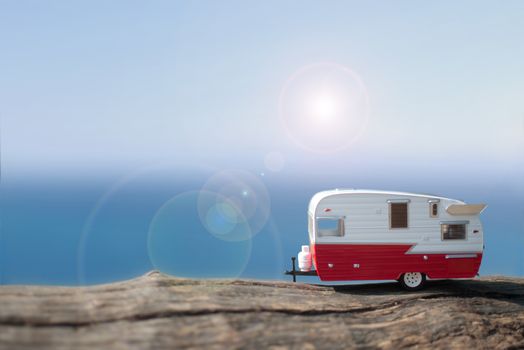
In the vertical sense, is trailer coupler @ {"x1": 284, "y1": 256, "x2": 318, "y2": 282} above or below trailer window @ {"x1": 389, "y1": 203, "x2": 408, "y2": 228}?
below

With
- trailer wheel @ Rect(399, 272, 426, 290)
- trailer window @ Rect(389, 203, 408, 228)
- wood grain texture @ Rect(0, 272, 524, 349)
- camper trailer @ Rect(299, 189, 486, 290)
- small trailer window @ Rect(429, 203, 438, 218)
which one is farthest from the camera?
trailer wheel @ Rect(399, 272, 426, 290)

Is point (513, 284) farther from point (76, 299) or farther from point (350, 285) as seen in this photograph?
point (76, 299)

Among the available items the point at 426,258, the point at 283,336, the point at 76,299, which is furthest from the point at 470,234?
the point at 76,299

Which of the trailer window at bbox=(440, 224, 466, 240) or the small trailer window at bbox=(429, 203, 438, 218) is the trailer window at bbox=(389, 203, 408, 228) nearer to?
the small trailer window at bbox=(429, 203, 438, 218)

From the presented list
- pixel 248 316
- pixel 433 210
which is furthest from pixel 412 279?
pixel 248 316

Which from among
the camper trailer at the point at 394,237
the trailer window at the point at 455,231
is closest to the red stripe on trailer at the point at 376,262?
the camper trailer at the point at 394,237

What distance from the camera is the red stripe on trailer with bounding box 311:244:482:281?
1600 cm

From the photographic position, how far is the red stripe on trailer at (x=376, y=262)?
52.5 ft

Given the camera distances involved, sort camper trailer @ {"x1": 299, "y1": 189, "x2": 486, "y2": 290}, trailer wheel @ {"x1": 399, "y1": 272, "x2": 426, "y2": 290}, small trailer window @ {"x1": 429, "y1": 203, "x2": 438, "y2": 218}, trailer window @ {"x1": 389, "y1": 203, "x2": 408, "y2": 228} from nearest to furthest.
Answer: camper trailer @ {"x1": 299, "y1": 189, "x2": 486, "y2": 290}, trailer window @ {"x1": 389, "y1": 203, "x2": 408, "y2": 228}, small trailer window @ {"x1": 429, "y1": 203, "x2": 438, "y2": 218}, trailer wheel @ {"x1": 399, "y1": 272, "x2": 426, "y2": 290}

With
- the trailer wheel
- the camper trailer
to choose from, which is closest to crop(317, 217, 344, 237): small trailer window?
the camper trailer

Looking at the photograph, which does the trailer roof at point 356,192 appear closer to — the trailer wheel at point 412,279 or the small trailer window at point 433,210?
the small trailer window at point 433,210

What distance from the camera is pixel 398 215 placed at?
637 inches

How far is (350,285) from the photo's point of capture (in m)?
16.8

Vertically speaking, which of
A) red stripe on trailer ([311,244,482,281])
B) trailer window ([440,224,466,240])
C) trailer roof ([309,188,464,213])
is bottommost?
red stripe on trailer ([311,244,482,281])
